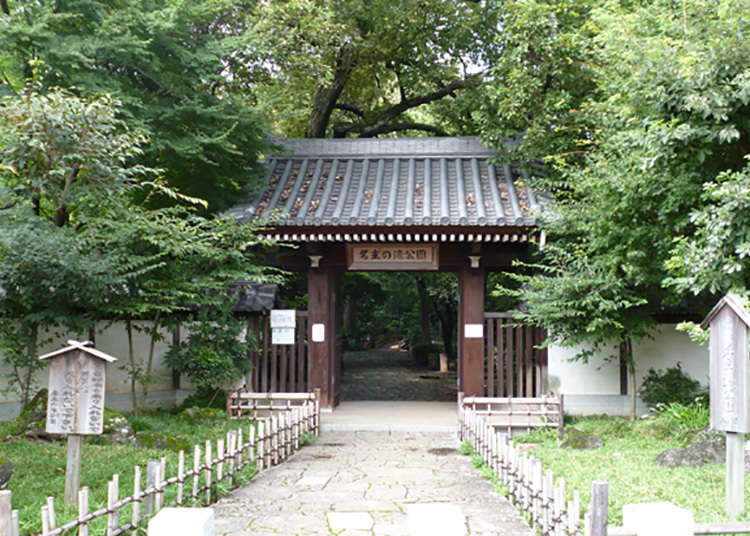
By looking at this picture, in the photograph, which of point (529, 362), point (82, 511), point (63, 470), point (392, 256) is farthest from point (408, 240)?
point (82, 511)

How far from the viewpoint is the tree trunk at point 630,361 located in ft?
38.1

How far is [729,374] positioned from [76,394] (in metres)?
6.13

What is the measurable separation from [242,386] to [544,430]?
19.6 ft

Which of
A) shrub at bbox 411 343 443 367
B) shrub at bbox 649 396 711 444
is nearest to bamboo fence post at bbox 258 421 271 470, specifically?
shrub at bbox 649 396 711 444

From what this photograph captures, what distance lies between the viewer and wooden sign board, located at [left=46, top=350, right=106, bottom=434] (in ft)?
19.9

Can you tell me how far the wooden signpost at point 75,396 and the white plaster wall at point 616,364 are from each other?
347 inches

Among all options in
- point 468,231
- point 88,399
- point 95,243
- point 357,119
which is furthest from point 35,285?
point 357,119

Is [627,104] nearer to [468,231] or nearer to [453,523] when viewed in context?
[468,231]

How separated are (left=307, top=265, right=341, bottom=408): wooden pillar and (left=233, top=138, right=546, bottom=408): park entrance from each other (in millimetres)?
21

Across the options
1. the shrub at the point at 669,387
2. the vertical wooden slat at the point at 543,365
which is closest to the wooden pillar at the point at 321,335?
the vertical wooden slat at the point at 543,365

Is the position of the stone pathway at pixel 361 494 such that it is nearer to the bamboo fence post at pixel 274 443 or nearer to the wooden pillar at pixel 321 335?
the bamboo fence post at pixel 274 443

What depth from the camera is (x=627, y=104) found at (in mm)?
9703

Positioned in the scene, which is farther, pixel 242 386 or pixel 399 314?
pixel 399 314

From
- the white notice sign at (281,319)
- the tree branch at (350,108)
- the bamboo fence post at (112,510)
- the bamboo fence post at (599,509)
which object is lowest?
the bamboo fence post at (112,510)
